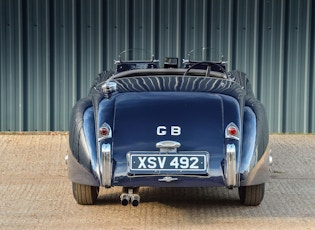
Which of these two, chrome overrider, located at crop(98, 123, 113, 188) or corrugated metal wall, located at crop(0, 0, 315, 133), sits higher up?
corrugated metal wall, located at crop(0, 0, 315, 133)

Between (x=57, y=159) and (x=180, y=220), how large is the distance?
11.9 ft

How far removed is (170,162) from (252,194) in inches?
42.5

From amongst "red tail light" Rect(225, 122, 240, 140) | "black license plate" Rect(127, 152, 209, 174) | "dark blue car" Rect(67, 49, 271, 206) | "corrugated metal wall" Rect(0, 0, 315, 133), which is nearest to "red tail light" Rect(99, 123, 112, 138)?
"dark blue car" Rect(67, 49, 271, 206)

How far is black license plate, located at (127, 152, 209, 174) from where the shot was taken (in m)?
8.16

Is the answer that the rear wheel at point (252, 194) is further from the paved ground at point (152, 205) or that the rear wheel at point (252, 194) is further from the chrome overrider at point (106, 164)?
the chrome overrider at point (106, 164)

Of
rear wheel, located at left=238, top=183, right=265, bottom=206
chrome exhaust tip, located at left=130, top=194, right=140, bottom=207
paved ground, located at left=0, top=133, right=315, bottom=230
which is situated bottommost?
paved ground, located at left=0, top=133, right=315, bottom=230

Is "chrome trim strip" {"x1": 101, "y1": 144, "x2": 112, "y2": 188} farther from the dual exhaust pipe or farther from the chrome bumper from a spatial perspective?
the dual exhaust pipe

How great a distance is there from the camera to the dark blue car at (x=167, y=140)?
8.19m

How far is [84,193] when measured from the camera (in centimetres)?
891

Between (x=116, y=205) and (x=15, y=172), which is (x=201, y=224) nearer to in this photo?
(x=116, y=205)

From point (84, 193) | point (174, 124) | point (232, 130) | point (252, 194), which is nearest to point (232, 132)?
point (232, 130)

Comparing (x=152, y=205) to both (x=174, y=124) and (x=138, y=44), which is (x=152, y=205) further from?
(x=138, y=44)

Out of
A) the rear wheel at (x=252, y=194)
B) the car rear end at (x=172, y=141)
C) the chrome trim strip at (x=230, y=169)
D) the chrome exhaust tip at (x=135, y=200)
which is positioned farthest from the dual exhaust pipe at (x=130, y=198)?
the rear wheel at (x=252, y=194)

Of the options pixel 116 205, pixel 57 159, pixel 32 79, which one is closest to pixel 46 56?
pixel 32 79
